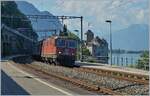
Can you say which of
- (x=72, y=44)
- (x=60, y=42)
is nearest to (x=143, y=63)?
(x=72, y=44)

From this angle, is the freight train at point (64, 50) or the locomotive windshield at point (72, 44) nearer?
the freight train at point (64, 50)

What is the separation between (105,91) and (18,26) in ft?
287

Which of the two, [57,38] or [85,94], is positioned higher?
[57,38]

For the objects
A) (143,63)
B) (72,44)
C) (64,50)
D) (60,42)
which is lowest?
(143,63)

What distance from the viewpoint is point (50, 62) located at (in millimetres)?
45344

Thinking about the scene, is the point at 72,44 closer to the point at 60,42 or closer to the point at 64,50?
the point at 64,50

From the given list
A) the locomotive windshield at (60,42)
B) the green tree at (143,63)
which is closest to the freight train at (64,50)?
the locomotive windshield at (60,42)

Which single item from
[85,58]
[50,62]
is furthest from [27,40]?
[50,62]

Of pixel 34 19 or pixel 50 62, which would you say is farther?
pixel 34 19

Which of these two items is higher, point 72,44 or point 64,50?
point 72,44

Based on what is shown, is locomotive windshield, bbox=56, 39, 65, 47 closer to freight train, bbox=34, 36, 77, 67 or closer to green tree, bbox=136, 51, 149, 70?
freight train, bbox=34, 36, 77, 67

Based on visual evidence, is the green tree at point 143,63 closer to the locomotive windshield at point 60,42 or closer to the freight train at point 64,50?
the freight train at point 64,50

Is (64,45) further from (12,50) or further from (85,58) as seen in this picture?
(12,50)

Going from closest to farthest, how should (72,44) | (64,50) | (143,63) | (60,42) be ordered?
(143,63)
(64,50)
(60,42)
(72,44)
